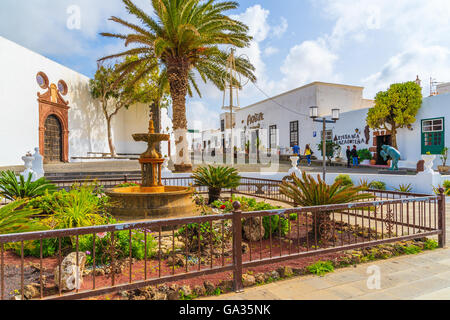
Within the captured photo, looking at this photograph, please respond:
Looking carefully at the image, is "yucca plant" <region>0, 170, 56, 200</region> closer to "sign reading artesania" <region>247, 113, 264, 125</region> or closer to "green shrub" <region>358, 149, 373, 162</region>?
"green shrub" <region>358, 149, 373, 162</region>

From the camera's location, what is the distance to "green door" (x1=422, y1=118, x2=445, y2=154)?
16609 mm

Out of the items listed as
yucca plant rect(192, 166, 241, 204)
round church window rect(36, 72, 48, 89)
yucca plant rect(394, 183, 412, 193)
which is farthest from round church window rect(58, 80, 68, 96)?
yucca plant rect(394, 183, 412, 193)

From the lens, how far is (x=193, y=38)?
12453 millimetres

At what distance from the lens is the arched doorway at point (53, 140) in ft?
59.6

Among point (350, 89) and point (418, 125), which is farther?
point (350, 89)

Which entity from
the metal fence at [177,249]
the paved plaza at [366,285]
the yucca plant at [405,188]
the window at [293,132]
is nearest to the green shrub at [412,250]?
the metal fence at [177,249]

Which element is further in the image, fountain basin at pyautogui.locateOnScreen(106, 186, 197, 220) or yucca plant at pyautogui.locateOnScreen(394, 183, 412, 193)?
yucca plant at pyautogui.locateOnScreen(394, 183, 412, 193)

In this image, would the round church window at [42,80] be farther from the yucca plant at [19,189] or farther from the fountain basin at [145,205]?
the fountain basin at [145,205]

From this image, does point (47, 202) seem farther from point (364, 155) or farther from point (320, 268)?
point (364, 155)

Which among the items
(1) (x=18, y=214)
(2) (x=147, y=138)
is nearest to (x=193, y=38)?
(2) (x=147, y=138)

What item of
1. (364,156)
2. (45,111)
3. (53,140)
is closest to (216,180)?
(45,111)

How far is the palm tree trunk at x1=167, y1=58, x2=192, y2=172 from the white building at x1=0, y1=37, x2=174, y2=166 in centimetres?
860
